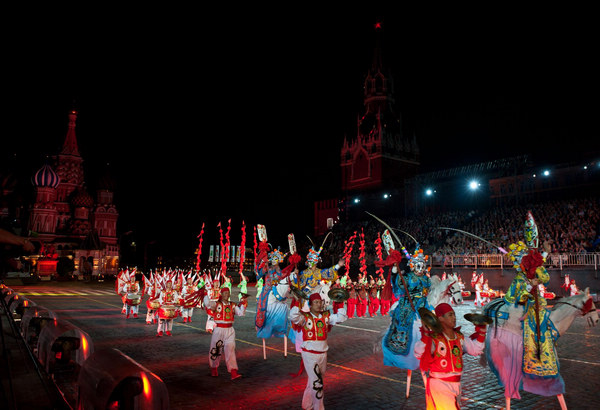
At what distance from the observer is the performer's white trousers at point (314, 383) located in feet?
19.7

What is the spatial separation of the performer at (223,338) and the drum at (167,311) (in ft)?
15.7

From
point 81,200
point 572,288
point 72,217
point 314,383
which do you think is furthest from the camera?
point 81,200

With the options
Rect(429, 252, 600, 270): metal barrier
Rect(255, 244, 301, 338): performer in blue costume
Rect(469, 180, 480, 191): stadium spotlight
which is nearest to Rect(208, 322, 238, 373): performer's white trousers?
Rect(255, 244, 301, 338): performer in blue costume

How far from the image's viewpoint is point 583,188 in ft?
117

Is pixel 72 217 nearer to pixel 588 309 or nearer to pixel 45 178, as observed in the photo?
pixel 45 178

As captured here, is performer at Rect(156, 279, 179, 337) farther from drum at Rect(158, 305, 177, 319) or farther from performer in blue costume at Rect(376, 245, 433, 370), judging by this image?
performer in blue costume at Rect(376, 245, 433, 370)

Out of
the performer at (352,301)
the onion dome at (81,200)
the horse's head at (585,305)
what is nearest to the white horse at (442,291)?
the horse's head at (585,305)

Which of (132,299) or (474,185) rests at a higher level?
(474,185)

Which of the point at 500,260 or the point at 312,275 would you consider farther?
the point at 500,260

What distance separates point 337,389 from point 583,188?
36640 millimetres

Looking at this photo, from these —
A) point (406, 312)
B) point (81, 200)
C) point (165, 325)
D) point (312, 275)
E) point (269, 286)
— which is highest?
point (81, 200)

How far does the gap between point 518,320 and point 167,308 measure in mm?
9980

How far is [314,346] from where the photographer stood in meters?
6.30

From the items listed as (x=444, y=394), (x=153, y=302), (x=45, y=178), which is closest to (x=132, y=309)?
(x=153, y=302)
